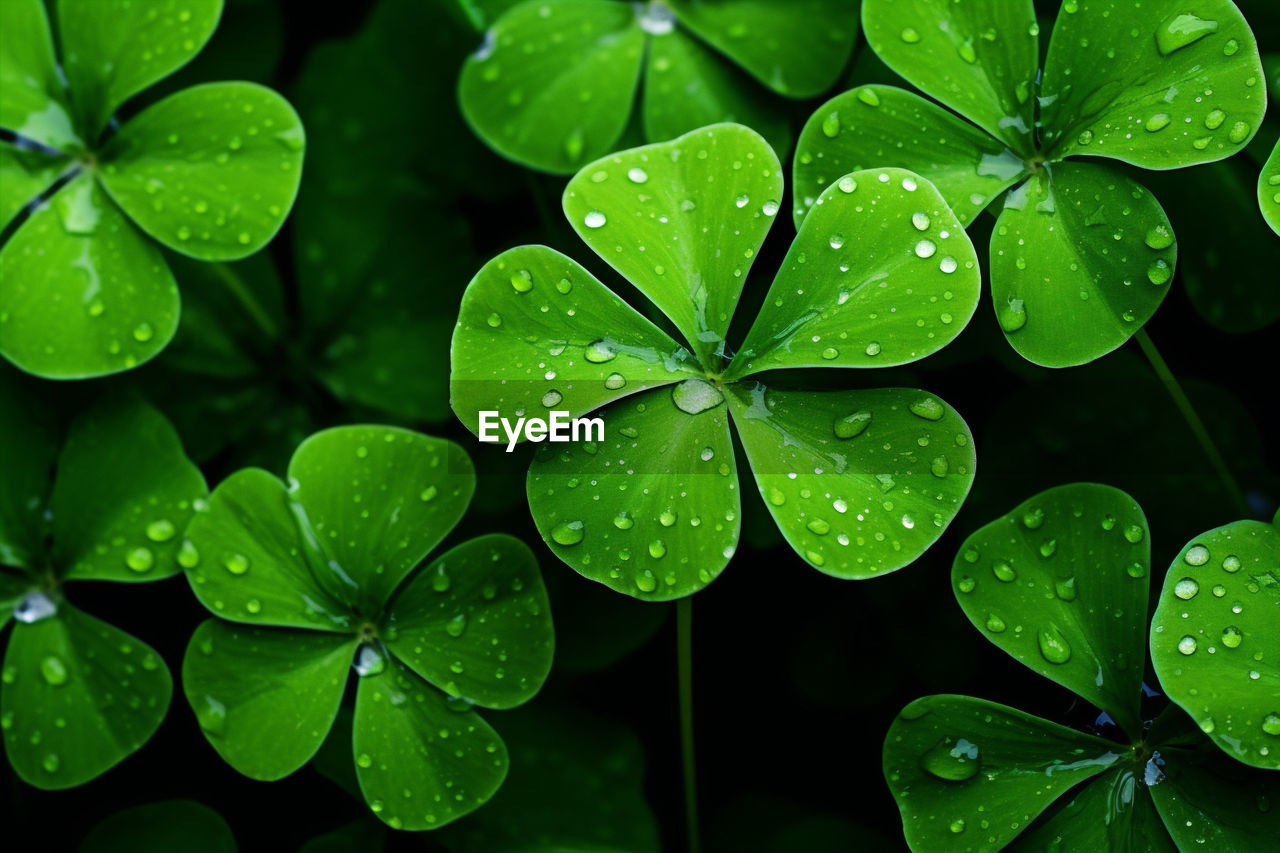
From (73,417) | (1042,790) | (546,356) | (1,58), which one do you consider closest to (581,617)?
(546,356)

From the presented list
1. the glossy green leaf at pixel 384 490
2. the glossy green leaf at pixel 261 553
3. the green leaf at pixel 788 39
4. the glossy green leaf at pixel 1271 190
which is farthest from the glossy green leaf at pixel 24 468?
the glossy green leaf at pixel 1271 190

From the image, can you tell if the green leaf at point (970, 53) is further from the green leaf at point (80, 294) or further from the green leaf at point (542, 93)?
the green leaf at point (80, 294)

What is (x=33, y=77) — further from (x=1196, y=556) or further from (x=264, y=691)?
(x=1196, y=556)

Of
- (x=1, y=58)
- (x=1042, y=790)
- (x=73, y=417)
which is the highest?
(x=1, y=58)

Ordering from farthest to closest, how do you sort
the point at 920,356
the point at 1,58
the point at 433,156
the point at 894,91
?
the point at 433,156, the point at 1,58, the point at 894,91, the point at 920,356

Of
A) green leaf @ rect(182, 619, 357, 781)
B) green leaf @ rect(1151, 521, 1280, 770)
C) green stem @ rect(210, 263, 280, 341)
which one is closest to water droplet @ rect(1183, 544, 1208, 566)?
green leaf @ rect(1151, 521, 1280, 770)

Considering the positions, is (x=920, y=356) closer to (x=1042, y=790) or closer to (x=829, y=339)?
(x=829, y=339)
